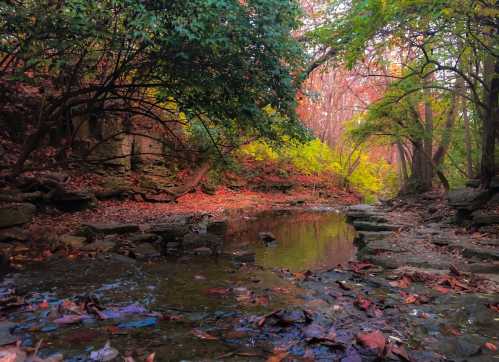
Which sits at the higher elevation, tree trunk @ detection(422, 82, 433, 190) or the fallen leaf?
tree trunk @ detection(422, 82, 433, 190)

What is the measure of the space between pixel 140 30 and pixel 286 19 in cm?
237

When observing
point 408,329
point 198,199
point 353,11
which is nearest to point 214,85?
point 353,11

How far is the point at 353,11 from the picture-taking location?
597 centimetres

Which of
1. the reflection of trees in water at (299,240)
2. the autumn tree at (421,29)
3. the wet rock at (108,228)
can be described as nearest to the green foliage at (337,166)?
the reflection of trees in water at (299,240)

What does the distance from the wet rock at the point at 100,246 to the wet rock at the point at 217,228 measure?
307cm

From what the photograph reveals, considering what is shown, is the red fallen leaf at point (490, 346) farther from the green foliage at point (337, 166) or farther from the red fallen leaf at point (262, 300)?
the green foliage at point (337, 166)

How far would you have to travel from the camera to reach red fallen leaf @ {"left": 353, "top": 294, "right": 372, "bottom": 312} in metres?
3.29

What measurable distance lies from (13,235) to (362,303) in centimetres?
500

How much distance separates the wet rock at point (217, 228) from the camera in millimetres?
8836

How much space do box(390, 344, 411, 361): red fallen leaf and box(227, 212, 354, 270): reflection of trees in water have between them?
345 centimetres

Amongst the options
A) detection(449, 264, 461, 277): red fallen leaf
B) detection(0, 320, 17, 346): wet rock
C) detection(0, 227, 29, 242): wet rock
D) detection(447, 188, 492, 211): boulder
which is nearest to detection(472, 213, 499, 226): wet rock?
detection(447, 188, 492, 211): boulder

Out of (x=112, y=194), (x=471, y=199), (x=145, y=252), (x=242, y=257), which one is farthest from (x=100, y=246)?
(x=471, y=199)

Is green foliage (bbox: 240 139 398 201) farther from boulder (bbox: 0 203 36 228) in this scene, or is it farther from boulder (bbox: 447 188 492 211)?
boulder (bbox: 0 203 36 228)

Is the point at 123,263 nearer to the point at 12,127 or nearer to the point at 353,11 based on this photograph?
the point at 353,11
